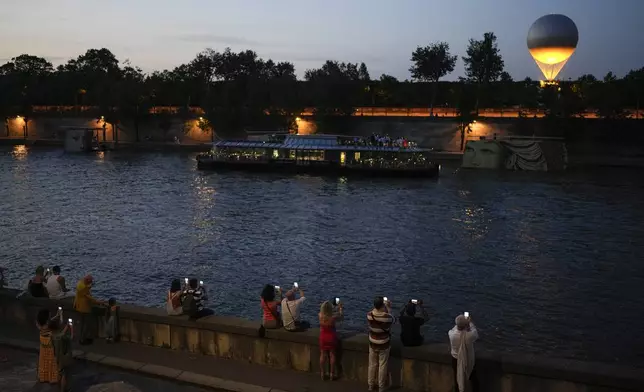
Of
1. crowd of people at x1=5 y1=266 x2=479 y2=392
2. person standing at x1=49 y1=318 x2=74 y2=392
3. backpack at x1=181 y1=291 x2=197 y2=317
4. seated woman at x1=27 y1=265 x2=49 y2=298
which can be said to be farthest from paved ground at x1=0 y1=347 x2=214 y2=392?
seated woman at x1=27 y1=265 x2=49 y2=298

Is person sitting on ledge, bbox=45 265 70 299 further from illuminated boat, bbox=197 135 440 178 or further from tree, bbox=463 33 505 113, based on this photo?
tree, bbox=463 33 505 113

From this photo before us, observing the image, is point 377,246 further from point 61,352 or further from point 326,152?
point 326,152

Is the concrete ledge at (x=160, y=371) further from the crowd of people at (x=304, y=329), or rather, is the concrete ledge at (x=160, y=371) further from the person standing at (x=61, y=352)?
the person standing at (x=61, y=352)

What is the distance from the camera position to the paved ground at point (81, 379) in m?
12.0

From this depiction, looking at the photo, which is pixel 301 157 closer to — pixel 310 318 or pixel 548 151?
pixel 548 151

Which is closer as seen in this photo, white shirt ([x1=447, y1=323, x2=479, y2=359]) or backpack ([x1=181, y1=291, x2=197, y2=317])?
white shirt ([x1=447, y1=323, x2=479, y2=359])

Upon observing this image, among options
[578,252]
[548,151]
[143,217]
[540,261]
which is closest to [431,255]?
[540,261]

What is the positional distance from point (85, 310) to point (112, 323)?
2.28 feet

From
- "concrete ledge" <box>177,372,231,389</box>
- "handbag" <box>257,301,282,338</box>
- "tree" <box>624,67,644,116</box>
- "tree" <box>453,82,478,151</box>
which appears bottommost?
"concrete ledge" <box>177,372,231,389</box>

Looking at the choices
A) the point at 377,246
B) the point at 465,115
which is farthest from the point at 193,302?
the point at 465,115

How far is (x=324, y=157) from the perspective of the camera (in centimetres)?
8356

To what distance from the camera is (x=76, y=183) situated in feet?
222

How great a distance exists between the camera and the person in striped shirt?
461 inches

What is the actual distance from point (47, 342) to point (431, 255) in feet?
81.4
